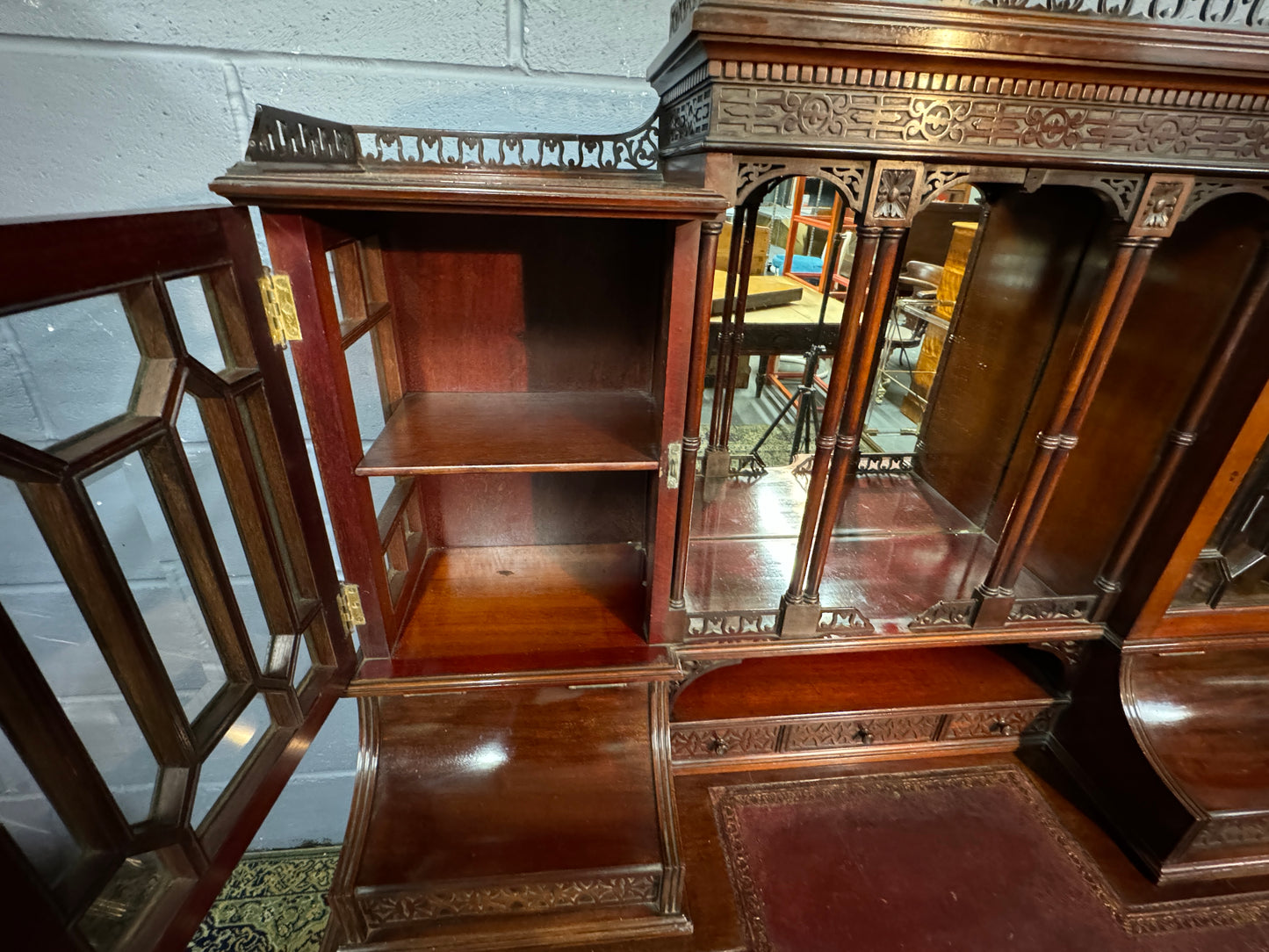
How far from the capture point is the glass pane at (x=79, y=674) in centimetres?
60

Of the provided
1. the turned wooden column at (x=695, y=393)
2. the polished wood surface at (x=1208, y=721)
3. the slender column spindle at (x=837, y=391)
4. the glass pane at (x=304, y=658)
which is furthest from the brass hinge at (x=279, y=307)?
the polished wood surface at (x=1208, y=721)

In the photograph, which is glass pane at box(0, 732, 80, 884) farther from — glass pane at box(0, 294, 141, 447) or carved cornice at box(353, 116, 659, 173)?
carved cornice at box(353, 116, 659, 173)

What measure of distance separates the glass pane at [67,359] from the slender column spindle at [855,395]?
1206mm

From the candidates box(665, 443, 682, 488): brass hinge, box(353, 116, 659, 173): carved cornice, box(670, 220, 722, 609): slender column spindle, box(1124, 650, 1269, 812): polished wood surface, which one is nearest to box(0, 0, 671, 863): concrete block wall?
box(353, 116, 659, 173): carved cornice

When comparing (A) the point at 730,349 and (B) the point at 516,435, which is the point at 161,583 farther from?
(A) the point at 730,349

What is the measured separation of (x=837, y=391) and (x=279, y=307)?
31.0 inches

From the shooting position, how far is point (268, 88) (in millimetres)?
1037

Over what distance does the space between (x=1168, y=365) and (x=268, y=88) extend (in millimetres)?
1616

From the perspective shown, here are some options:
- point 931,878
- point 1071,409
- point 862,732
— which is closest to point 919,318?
point 1071,409

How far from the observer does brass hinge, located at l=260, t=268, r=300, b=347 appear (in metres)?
0.75

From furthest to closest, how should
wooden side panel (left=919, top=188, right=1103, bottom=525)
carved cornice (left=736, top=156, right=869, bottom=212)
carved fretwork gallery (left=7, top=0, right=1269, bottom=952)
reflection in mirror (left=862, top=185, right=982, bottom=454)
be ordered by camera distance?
reflection in mirror (left=862, top=185, right=982, bottom=454) → wooden side panel (left=919, top=188, right=1103, bottom=525) → carved cornice (left=736, top=156, right=869, bottom=212) → carved fretwork gallery (left=7, top=0, right=1269, bottom=952)

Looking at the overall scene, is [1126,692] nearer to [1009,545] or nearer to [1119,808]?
[1119,808]

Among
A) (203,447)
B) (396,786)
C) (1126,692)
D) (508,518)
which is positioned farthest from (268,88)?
(1126,692)

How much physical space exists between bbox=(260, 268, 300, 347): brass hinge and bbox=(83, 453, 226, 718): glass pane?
22 cm
